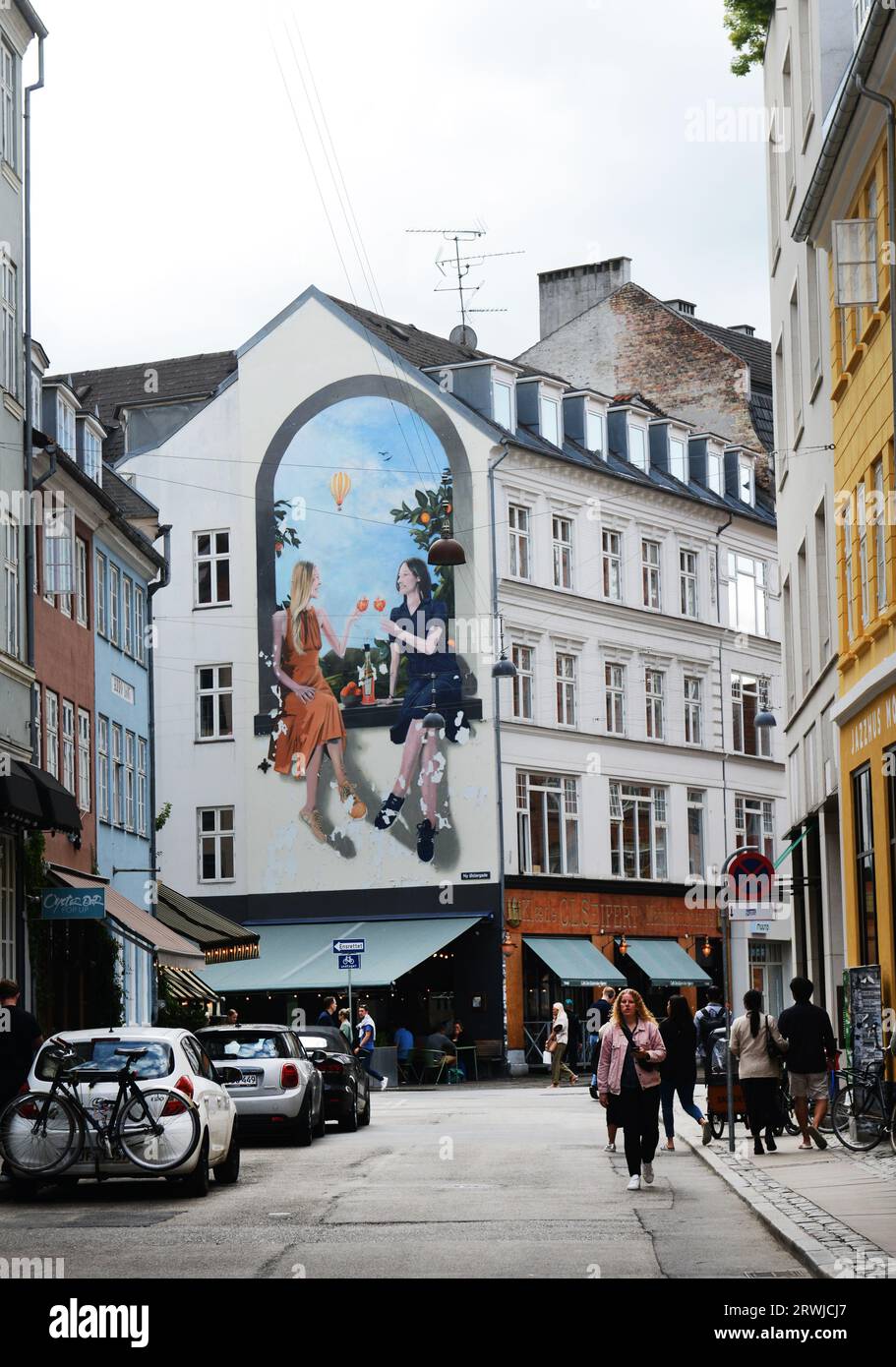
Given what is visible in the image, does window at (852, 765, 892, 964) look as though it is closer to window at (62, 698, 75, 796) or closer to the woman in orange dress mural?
window at (62, 698, 75, 796)

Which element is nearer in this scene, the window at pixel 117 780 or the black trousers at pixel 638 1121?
the black trousers at pixel 638 1121

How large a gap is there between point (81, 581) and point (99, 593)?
1632mm

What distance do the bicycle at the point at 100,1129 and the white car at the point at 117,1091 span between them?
12 millimetres

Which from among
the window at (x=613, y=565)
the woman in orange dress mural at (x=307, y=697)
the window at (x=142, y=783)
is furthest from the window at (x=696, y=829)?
the window at (x=142, y=783)

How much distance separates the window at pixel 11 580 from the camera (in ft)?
103

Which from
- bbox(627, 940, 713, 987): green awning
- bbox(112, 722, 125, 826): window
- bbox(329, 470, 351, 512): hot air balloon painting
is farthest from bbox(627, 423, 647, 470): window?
bbox(112, 722, 125, 826): window

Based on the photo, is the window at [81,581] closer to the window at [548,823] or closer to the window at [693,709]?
the window at [548,823]

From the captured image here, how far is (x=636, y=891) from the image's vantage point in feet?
198

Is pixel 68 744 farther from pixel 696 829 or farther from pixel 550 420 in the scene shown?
pixel 696 829

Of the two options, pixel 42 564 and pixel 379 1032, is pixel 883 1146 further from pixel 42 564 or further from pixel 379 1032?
pixel 379 1032

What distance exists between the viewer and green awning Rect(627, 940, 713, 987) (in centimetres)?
5928

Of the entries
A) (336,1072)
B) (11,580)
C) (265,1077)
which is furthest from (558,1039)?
(265,1077)

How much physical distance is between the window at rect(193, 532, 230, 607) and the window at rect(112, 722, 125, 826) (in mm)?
16764
